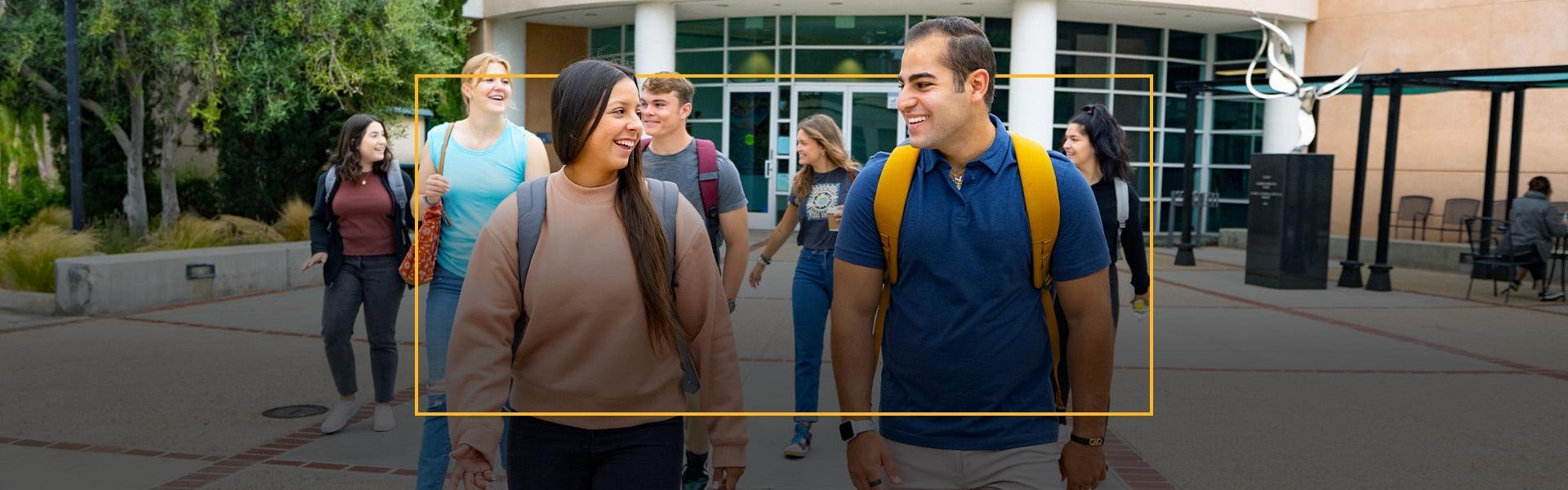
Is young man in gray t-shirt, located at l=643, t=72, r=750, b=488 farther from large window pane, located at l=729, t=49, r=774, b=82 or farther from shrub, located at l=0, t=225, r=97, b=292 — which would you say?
shrub, located at l=0, t=225, r=97, b=292

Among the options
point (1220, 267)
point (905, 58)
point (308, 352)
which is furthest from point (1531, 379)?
point (1220, 267)

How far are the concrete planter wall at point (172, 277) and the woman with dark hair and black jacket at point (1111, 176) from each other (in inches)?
376

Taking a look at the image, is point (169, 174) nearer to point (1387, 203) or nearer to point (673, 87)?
point (673, 87)

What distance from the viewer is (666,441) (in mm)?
2451

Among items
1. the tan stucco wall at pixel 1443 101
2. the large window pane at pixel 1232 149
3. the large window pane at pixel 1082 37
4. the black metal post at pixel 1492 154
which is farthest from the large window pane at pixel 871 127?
the large window pane at pixel 1232 149

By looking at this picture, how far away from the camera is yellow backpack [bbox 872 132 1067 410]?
2.27 metres

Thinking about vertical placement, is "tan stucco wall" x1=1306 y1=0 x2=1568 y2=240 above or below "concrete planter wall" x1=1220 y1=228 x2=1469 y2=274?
above

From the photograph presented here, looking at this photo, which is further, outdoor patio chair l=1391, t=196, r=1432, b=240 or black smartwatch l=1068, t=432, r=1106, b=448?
outdoor patio chair l=1391, t=196, r=1432, b=240

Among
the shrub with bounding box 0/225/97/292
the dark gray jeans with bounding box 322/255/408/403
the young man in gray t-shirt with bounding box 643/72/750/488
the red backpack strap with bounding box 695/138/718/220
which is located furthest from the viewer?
the shrub with bounding box 0/225/97/292

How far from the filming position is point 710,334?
7.34 feet

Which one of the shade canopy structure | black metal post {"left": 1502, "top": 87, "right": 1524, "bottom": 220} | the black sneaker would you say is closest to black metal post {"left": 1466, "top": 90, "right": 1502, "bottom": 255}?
the shade canopy structure

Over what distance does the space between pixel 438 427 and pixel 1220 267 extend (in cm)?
1597

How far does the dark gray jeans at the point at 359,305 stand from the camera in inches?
236

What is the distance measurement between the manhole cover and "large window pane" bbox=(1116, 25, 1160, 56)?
67.1 ft
